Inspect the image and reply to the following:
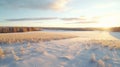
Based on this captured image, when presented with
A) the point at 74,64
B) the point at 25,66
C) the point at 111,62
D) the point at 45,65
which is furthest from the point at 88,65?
the point at 25,66

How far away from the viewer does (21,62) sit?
6.92 m

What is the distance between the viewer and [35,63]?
6.89 m

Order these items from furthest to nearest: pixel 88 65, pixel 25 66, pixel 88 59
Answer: pixel 88 59 < pixel 88 65 < pixel 25 66

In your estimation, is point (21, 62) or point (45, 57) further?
point (45, 57)

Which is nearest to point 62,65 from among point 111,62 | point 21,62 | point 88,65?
point 88,65

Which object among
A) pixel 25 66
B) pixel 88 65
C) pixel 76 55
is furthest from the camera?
pixel 76 55

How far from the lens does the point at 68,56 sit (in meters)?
7.93

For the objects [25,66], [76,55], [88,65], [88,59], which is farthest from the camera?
[76,55]

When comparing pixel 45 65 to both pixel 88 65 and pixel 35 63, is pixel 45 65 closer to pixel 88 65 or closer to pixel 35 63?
pixel 35 63

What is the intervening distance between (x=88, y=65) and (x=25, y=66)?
2.65m

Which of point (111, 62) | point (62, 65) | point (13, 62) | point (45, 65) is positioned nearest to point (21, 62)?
point (13, 62)

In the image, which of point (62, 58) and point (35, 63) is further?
point (62, 58)

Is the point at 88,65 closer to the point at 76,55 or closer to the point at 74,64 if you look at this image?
the point at 74,64

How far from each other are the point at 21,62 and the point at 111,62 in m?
3.96
